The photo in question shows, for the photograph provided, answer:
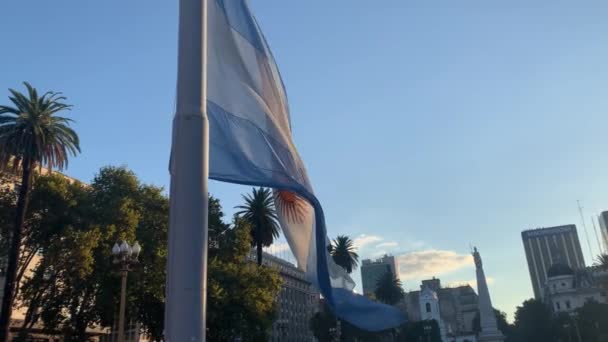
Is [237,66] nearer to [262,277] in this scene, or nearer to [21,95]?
[21,95]

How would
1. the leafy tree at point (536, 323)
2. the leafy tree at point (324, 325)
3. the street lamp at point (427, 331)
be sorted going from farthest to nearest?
1. the street lamp at point (427, 331)
2. the leafy tree at point (536, 323)
3. the leafy tree at point (324, 325)

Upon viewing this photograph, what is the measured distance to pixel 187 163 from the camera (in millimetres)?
8281

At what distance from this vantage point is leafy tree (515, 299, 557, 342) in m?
103

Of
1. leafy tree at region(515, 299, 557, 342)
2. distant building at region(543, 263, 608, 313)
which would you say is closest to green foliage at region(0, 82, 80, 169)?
leafy tree at region(515, 299, 557, 342)

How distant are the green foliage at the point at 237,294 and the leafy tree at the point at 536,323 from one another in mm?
77389

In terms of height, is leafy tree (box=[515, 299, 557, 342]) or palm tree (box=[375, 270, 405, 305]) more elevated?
palm tree (box=[375, 270, 405, 305])

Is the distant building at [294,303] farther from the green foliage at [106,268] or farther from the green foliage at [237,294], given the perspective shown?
the green foliage at [106,268]

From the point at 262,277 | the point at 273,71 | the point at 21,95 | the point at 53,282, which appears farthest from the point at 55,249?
the point at 273,71

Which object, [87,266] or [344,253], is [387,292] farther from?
[87,266]

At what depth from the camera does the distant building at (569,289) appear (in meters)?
127

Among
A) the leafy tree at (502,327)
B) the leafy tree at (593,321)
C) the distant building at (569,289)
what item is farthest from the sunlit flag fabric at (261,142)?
the leafy tree at (502,327)

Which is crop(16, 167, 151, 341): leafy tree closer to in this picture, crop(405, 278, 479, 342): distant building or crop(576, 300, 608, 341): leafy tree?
crop(576, 300, 608, 341): leafy tree

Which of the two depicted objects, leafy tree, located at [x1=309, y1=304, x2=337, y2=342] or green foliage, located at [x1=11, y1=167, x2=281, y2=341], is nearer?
green foliage, located at [x1=11, y1=167, x2=281, y2=341]

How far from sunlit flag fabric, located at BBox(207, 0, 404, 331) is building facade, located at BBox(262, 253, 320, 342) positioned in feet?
323
